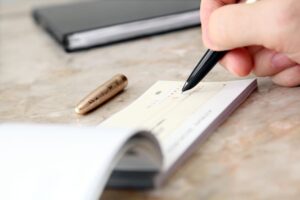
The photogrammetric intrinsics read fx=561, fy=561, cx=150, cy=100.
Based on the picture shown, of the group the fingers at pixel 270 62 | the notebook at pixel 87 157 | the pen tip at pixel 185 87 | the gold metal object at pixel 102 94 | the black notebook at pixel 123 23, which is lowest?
the black notebook at pixel 123 23

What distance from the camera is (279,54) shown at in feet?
2.49

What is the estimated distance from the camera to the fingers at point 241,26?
66 centimetres

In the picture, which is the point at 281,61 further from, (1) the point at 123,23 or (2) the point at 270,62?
(1) the point at 123,23

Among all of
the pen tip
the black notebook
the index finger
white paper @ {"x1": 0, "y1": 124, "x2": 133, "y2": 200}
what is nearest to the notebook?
white paper @ {"x1": 0, "y1": 124, "x2": 133, "y2": 200}

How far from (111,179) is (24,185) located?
0.08 metres

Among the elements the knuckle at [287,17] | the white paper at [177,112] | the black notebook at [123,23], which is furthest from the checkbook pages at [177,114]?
the black notebook at [123,23]

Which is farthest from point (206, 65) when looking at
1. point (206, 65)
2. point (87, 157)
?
point (87, 157)

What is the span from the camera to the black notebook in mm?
1089

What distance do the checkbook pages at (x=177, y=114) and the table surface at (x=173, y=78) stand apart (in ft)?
0.04

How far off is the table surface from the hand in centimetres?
3

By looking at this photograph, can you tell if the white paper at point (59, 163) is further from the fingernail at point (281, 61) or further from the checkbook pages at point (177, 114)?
the fingernail at point (281, 61)

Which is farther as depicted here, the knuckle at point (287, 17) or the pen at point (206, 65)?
the pen at point (206, 65)

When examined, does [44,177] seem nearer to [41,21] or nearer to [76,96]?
[76,96]

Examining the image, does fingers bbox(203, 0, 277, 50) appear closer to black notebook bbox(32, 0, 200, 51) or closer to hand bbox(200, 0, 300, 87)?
hand bbox(200, 0, 300, 87)
